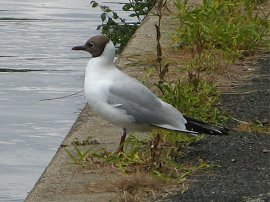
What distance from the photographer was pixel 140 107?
19.6 ft

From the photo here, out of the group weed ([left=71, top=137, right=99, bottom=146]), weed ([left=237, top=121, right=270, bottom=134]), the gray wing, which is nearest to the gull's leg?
the gray wing

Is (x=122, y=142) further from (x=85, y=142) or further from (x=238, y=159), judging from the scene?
(x=238, y=159)

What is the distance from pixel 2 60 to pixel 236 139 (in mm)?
4172

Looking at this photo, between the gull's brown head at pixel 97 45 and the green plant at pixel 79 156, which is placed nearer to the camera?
the green plant at pixel 79 156

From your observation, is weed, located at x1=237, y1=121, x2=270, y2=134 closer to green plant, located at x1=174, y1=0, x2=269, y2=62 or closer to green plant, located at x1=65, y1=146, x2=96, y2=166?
green plant, located at x1=65, y1=146, x2=96, y2=166

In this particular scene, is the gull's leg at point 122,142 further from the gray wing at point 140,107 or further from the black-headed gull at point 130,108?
the gray wing at point 140,107

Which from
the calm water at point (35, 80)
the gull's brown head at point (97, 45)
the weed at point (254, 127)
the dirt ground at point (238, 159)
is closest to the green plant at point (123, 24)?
the calm water at point (35, 80)

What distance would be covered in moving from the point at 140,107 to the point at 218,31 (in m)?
2.54

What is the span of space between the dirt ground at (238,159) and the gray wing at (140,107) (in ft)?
0.85

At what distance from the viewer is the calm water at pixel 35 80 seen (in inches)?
293

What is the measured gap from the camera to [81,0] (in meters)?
12.9

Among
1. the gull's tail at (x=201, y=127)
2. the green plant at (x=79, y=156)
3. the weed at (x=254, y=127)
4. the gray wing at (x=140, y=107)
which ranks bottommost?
the weed at (x=254, y=127)

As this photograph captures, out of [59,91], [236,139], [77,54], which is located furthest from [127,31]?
[236,139]

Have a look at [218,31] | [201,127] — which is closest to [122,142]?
[201,127]
